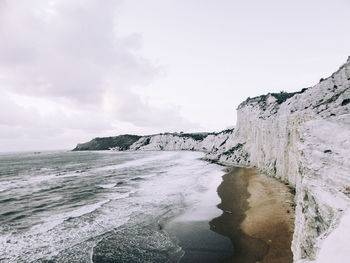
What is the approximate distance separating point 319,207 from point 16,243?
1657 cm

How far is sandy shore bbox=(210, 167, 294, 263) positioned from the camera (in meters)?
10.9

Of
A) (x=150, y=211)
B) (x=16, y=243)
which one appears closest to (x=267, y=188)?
(x=150, y=211)

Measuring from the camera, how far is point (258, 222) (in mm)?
14852

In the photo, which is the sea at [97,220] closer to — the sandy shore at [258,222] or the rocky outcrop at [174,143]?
the sandy shore at [258,222]

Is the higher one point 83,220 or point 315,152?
point 315,152

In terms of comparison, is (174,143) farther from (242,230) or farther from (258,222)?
(242,230)

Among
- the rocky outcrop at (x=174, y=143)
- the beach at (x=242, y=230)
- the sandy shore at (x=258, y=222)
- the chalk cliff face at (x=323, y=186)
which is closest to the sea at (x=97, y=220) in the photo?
the beach at (x=242, y=230)

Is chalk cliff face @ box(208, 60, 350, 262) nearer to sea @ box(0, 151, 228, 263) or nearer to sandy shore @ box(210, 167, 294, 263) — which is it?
sandy shore @ box(210, 167, 294, 263)

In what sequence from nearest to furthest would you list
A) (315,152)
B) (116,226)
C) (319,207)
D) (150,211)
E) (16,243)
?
(319,207) → (315,152) → (16,243) → (116,226) → (150,211)

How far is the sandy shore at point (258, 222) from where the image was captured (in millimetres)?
10930

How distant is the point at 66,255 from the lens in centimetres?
1145

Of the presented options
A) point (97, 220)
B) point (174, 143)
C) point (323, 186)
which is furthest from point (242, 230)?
point (174, 143)

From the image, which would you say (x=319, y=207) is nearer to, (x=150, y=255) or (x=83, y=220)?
(x=150, y=255)

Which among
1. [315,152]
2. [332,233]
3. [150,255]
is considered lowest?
[150,255]
